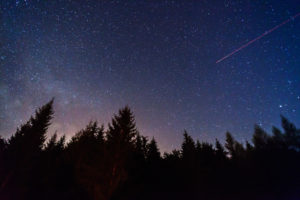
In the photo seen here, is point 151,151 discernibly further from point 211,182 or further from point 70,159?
point 70,159

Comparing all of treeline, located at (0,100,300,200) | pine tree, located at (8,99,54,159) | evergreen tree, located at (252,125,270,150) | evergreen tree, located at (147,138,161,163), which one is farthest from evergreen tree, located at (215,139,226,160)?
pine tree, located at (8,99,54,159)

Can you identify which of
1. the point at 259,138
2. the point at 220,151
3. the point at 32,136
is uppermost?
the point at 259,138

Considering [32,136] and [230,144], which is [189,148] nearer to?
[32,136]

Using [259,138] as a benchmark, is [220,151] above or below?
below

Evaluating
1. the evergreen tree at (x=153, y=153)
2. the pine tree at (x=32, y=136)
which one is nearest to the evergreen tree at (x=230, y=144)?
the evergreen tree at (x=153, y=153)

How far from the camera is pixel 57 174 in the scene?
82.5ft

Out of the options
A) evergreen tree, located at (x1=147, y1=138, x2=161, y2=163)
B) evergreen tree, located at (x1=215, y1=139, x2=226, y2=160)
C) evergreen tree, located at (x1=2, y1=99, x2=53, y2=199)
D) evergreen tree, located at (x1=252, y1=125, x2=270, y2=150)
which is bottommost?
evergreen tree, located at (x1=2, y1=99, x2=53, y2=199)

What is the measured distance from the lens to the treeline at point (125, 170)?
14883 mm

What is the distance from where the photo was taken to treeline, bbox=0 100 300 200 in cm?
→ 1488

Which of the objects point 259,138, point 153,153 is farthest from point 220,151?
point 153,153

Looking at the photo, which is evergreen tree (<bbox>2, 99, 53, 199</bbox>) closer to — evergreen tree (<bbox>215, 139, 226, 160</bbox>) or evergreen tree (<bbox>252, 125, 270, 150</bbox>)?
evergreen tree (<bbox>215, 139, 226, 160</bbox>)

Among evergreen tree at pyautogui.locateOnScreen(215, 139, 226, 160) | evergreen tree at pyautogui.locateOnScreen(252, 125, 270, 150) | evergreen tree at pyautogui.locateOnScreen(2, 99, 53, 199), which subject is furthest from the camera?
evergreen tree at pyautogui.locateOnScreen(252, 125, 270, 150)

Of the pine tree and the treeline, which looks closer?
the treeline

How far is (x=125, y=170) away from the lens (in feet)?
50.2
